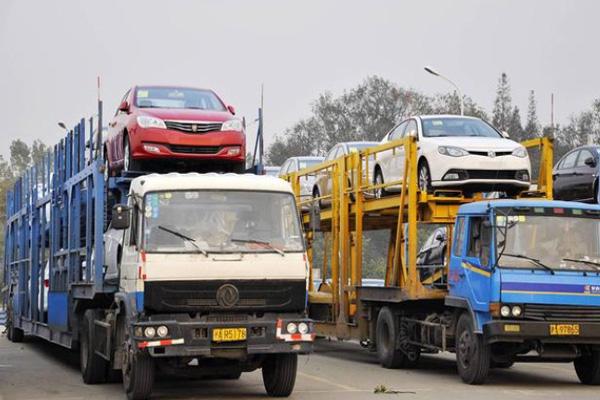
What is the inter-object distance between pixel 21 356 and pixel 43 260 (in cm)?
261

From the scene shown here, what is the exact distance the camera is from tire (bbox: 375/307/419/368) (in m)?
18.8

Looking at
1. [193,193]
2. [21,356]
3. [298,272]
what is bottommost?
[21,356]

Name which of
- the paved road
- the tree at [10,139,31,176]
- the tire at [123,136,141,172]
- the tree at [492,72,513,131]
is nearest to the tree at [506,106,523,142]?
the tree at [492,72,513,131]

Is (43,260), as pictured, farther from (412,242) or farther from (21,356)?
(412,242)

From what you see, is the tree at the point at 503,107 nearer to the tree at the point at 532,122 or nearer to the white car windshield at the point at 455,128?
the tree at the point at 532,122

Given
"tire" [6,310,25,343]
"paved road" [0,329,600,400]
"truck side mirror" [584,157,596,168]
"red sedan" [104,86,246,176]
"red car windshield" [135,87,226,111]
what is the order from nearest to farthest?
"paved road" [0,329,600,400]
"red sedan" [104,86,246,176]
"red car windshield" [135,87,226,111]
"truck side mirror" [584,157,596,168]
"tire" [6,310,25,343]

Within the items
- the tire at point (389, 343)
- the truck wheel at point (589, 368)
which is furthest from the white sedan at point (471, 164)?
the truck wheel at point (589, 368)

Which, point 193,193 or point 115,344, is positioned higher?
point 193,193

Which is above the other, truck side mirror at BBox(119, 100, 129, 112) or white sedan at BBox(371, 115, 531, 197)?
truck side mirror at BBox(119, 100, 129, 112)

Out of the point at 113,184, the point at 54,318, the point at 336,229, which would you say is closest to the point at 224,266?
the point at 113,184

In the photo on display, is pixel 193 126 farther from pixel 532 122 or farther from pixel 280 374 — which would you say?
pixel 532 122

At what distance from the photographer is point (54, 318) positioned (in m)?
18.5

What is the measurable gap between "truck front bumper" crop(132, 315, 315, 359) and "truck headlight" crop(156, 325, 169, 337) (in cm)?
3

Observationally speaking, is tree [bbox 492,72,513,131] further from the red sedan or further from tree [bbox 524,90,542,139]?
the red sedan
